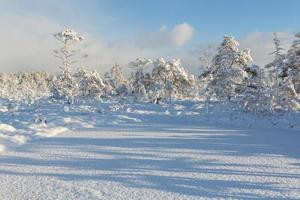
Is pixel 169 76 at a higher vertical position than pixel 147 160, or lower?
higher

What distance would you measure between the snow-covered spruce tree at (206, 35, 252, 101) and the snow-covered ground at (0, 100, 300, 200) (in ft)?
38.9

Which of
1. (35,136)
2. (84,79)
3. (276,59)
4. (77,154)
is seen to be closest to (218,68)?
(276,59)

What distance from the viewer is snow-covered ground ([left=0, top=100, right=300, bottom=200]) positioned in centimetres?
645

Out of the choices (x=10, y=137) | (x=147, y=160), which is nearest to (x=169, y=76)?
(x=10, y=137)

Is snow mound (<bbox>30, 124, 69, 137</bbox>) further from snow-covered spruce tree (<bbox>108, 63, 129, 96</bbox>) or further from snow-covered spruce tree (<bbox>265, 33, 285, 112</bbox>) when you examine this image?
snow-covered spruce tree (<bbox>108, 63, 129, 96</bbox>)

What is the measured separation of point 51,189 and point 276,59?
22296 millimetres

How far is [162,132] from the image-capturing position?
12.6 m

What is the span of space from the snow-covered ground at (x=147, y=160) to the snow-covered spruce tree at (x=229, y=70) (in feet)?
38.9

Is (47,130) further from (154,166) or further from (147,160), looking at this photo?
(154,166)

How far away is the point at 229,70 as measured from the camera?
27.2 meters

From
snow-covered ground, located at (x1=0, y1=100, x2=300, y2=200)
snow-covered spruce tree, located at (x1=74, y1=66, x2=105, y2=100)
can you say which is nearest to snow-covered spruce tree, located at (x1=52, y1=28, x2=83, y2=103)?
snow-covered spruce tree, located at (x1=74, y1=66, x2=105, y2=100)

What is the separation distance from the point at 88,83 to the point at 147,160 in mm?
25049

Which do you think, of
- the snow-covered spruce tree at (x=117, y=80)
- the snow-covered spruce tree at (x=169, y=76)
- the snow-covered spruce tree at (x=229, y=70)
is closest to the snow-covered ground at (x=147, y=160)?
the snow-covered spruce tree at (x=229, y=70)

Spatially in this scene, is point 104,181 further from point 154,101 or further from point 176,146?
point 154,101
